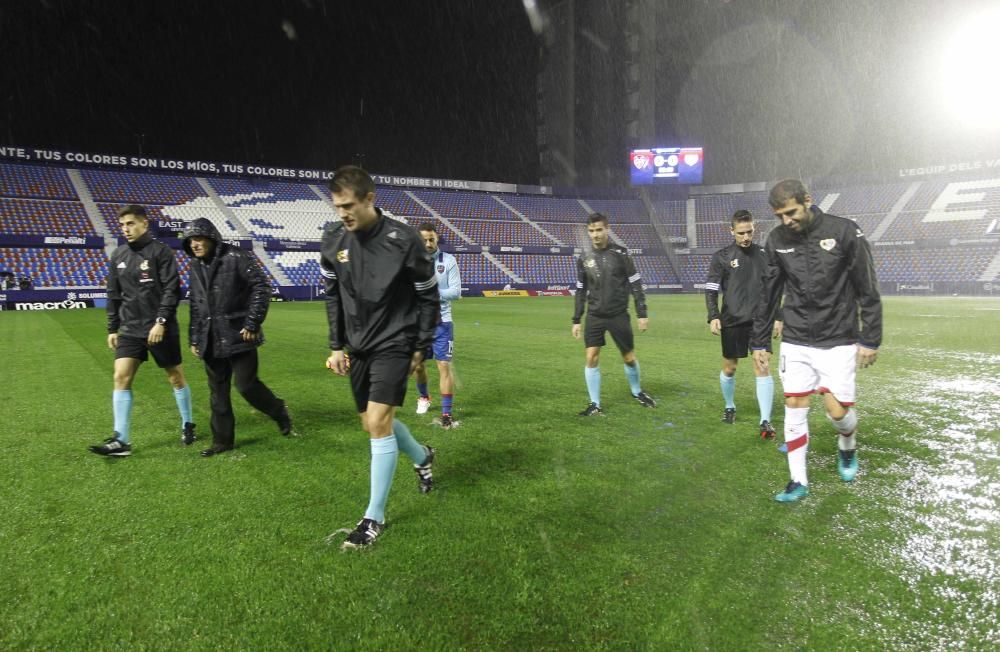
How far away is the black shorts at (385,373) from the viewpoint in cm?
367

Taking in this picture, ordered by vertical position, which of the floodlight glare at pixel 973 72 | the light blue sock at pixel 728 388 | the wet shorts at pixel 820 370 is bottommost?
the light blue sock at pixel 728 388

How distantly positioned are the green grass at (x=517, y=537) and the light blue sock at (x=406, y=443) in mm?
338

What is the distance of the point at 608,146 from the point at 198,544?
208 ft

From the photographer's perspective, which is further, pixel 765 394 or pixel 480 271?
pixel 480 271

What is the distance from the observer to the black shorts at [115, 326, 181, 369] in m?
5.59

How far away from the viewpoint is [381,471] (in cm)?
370

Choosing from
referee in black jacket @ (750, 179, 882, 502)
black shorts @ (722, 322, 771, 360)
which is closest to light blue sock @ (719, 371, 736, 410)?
black shorts @ (722, 322, 771, 360)

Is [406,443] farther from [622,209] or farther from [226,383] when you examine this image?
[622,209]

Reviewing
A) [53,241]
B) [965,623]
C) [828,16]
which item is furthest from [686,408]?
[828,16]

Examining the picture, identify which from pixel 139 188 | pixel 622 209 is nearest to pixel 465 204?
pixel 622 209

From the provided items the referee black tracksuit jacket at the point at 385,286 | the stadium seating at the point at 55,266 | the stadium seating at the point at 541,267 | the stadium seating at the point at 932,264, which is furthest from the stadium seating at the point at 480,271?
the referee black tracksuit jacket at the point at 385,286

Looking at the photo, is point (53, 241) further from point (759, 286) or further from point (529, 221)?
point (759, 286)

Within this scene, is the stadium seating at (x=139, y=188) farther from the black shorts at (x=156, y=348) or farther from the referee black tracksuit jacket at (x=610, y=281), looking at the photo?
the referee black tracksuit jacket at (x=610, y=281)

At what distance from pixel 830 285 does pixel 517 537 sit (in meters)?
3.04
